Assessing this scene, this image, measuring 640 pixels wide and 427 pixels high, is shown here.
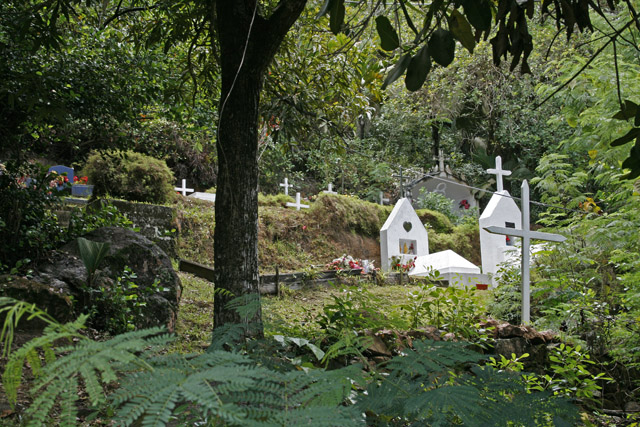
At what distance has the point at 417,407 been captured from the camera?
3.80ft

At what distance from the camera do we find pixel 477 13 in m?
1.92

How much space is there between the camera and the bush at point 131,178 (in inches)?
384

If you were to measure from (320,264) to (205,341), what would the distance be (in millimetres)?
6552

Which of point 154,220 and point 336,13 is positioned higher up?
point 336,13

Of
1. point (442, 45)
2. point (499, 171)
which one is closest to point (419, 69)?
point (442, 45)

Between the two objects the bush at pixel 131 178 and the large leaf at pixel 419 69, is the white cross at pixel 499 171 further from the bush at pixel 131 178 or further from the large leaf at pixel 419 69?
the large leaf at pixel 419 69

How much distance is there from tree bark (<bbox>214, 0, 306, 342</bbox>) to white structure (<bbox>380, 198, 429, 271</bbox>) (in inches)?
351

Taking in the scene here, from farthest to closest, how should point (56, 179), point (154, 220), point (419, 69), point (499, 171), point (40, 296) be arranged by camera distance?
point (499, 171) → point (154, 220) → point (56, 179) → point (40, 296) → point (419, 69)

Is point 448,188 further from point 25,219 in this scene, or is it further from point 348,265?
point 25,219

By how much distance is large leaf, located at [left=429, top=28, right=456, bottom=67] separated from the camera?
6.46 feet

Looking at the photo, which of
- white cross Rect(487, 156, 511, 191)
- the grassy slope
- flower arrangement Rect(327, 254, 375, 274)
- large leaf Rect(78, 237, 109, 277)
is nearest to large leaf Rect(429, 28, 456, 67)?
large leaf Rect(78, 237, 109, 277)

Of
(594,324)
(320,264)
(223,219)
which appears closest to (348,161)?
(320,264)

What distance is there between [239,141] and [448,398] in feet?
7.80

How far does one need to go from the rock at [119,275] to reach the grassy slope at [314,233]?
4.07m
